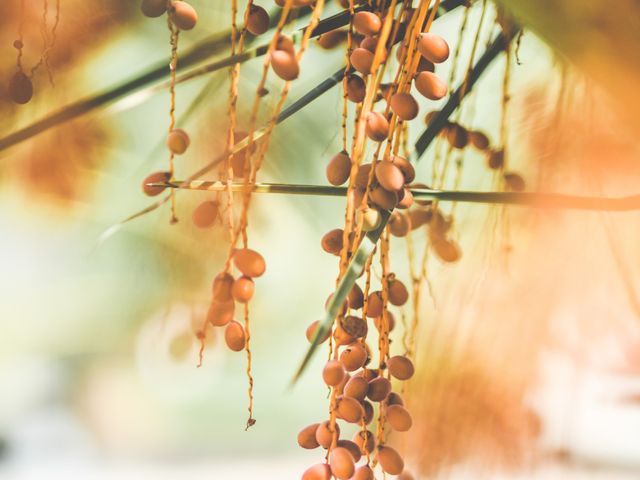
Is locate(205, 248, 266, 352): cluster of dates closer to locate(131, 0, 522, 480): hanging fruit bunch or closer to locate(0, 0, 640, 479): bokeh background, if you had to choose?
locate(131, 0, 522, 480): hanging fruit bunch

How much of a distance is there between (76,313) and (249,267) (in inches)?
50.5

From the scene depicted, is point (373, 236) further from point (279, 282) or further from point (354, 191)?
point (279, 282)

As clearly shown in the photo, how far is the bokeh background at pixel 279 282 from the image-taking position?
0.83m

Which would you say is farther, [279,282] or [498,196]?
[279,282]

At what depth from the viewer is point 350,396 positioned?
397mm

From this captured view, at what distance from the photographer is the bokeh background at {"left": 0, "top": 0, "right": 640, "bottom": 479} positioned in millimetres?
831

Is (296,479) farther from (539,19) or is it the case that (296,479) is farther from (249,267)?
(539,19)

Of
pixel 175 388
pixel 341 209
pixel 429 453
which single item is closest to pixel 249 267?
pixel 429 453

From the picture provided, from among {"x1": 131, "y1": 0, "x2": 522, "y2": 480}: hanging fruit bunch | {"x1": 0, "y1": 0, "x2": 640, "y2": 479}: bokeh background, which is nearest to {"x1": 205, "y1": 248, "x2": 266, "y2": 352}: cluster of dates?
{"x1": 131, "y1": 0, "x2": 522, "y2": 480}: hanging fruit bunch

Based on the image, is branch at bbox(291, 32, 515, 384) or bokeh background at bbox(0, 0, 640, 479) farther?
bokeh background at bbox(0, 0, 640, 479)

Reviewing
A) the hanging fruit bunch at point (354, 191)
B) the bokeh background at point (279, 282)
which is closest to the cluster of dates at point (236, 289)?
the hanging fruit bunch at point (354, 191)

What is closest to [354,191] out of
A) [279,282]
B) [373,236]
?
[373,236]

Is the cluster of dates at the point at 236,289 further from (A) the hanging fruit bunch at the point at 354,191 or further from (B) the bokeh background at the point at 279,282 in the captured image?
(B) the bokeh background at the point at 279,282

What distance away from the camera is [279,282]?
147 centimetres
